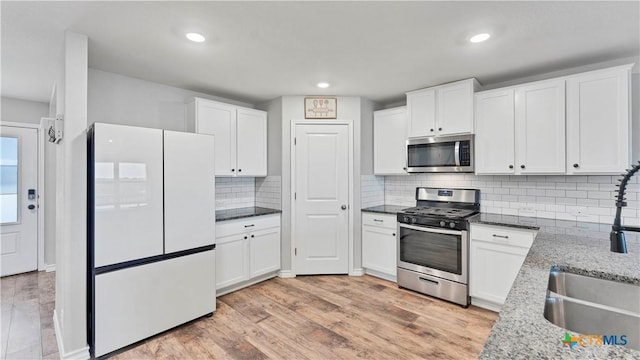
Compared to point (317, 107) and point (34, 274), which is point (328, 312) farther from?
point (34, 274)

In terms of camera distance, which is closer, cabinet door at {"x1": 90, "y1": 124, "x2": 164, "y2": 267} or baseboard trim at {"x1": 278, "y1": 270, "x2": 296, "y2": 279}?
cabinet door at {"x1": 90, "y1": 124, "x2": 164, "y2": 267}

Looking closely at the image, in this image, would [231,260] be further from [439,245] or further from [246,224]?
[439,245]

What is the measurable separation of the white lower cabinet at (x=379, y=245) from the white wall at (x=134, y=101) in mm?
2605

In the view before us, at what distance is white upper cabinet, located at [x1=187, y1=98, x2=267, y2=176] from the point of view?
10.9 feet

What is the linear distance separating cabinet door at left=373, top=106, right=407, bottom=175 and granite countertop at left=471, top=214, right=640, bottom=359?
151 cm

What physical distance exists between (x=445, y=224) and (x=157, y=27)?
3.03 m

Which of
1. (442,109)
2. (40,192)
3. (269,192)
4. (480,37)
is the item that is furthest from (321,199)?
(40,192)

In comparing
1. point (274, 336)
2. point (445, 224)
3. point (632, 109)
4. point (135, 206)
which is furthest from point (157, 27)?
point (632, 109)

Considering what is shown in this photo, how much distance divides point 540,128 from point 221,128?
334 cm

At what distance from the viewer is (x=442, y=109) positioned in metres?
3.25

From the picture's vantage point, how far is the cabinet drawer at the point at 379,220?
11.6 ft

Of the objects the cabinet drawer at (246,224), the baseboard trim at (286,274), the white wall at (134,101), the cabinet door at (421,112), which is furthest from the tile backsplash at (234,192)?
the cabinet door at (421,112)

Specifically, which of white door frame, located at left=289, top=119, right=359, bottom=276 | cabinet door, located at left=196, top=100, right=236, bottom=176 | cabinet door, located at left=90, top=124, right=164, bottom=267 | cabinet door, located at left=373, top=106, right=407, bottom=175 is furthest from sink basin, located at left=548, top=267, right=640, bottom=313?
cabinet door, located at left=196, top=100, right=236, bottom=176

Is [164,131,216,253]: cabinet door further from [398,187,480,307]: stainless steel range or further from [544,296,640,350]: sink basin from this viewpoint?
[544,296,640,350]: sink basin
